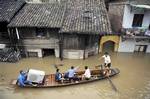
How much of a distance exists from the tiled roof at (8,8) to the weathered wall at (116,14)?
9684 millimetres

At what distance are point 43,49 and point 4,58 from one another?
150 inches

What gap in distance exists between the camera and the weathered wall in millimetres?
20066

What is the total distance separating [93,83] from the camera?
1673cm

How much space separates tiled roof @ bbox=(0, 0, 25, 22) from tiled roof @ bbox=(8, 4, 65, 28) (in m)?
0.49

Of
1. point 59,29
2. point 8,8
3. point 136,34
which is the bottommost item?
point 136,34

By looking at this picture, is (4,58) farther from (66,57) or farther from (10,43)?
(66,57)

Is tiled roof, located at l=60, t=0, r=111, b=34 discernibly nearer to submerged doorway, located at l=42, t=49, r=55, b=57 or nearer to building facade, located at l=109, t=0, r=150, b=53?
building facade, located at l=109, t=0, r=150, b=53

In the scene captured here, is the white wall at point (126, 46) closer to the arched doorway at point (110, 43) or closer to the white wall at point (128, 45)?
the white wall at point (128, 45)

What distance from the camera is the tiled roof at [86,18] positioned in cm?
1781

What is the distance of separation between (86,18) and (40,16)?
4367 millimetres

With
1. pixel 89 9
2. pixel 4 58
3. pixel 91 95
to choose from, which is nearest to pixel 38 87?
pixel 91 95

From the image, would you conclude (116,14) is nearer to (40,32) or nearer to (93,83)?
(40,32)

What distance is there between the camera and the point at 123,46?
20922 mm

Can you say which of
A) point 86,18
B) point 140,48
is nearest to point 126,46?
point 140,48
